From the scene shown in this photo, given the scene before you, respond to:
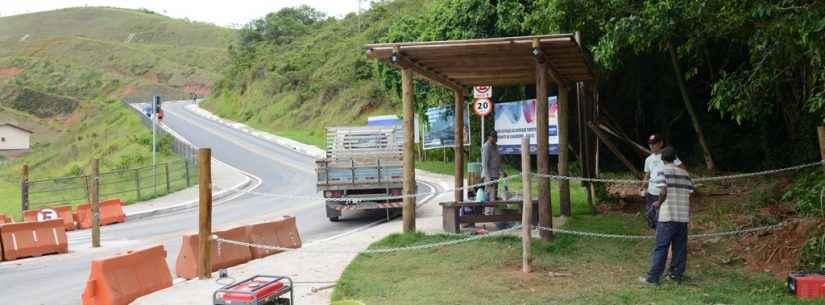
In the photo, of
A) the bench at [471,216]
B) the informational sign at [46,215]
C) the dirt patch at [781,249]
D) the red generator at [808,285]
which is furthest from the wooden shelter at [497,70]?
the informational sign at [46,215]

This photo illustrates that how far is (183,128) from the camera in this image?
2274 inches

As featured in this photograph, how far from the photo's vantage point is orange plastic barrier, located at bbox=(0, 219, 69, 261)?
1426 cm

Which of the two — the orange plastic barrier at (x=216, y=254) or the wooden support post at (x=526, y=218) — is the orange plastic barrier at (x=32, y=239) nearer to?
the orange plastic barrier at (x=216, y=254)

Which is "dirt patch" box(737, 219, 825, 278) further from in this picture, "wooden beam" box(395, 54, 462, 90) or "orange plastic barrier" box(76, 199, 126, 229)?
"orange plastic barrier" box(76, 199, 126, 229)

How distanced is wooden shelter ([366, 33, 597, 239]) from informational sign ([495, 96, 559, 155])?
171 inches

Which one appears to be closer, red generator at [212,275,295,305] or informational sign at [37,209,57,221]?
red generator at [212,275,295,305]

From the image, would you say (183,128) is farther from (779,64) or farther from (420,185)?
(779,64)

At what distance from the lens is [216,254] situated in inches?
443

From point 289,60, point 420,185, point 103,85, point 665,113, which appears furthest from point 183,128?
point 103,85

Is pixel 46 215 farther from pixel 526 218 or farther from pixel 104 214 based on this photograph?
pixel 526 218

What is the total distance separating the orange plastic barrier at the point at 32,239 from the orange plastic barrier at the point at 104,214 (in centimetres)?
526

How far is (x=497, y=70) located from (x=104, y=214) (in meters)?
12.3

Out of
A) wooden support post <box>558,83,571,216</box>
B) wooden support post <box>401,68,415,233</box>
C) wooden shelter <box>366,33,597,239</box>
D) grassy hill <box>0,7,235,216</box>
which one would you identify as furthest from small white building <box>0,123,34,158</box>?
wooden support post <box>558,83,571,216</box>

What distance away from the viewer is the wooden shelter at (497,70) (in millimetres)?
11289
